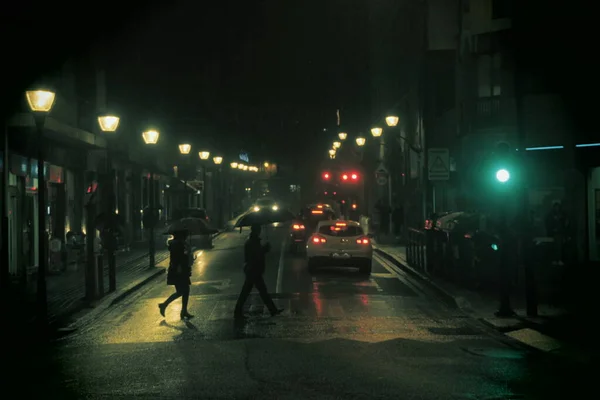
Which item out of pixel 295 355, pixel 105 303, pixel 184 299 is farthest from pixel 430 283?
pixel 295 355

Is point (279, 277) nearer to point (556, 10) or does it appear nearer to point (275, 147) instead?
point (556, 10)

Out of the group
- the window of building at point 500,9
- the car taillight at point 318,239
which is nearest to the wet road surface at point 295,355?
the car taillight at point 318,239

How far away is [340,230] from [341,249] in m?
0.87

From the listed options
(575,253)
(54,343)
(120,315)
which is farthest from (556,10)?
(54,343)

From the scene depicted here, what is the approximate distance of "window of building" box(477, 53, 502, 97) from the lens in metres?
30.7

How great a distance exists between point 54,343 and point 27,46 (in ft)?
45.8

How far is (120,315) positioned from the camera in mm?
16531

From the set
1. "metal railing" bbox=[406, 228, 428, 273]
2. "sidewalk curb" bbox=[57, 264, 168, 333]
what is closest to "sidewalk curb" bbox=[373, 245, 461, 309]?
"metal railing" bbox=[406, 228, 428, 273]

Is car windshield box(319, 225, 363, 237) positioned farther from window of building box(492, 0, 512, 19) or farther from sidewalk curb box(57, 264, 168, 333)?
window of building box(492, 0, 512, 19)

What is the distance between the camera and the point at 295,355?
37.1ft

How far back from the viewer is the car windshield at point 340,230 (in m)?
25.0

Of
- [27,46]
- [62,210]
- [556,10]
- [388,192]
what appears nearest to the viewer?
[556,10]

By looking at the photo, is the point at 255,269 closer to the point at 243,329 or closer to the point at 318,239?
the point at 243,329

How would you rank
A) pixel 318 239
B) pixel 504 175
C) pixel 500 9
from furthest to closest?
1. pixel 500 9
2. pixel 318 239
3. pixel 504 175
